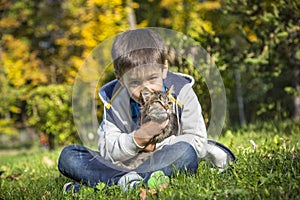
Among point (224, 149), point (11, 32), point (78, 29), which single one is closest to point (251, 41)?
point (224, 149)

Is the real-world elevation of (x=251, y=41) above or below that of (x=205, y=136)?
below

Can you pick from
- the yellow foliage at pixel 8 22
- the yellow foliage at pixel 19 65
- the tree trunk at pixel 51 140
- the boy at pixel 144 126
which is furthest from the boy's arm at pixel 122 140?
the yellow foliage at pixel 8 22

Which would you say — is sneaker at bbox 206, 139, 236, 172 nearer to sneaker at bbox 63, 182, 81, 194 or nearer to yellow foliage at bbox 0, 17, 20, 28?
sneaker at bbox 63, 182, 81, 194

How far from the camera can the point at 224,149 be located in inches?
94.0

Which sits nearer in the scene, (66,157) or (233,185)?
(233,185)

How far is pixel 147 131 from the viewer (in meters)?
2.00

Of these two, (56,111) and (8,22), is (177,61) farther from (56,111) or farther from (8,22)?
(8,22)

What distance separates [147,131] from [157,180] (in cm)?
25

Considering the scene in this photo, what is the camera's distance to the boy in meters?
2.06

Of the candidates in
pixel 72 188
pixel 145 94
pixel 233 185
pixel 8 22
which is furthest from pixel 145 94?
pixel 8 22

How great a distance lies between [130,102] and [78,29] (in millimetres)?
6381

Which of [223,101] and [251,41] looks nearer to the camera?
[223,101]

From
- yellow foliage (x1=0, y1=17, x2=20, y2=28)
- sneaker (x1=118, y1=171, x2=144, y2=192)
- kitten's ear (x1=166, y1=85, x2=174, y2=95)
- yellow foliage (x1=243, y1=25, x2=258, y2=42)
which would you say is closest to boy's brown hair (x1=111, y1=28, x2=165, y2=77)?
kitten's ear (x1=166, y1=85, x2=174, y2=95)

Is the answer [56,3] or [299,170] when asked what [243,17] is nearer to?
[299,170]
